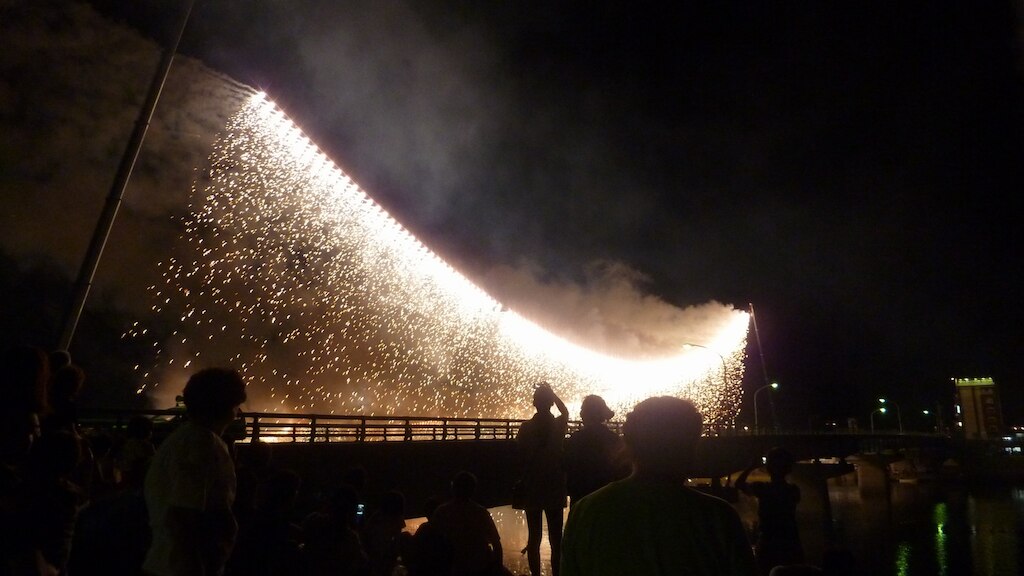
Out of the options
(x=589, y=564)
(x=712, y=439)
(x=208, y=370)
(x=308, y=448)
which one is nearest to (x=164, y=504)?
(x=208, y=370)

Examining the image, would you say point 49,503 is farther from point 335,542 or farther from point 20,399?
point 335,542

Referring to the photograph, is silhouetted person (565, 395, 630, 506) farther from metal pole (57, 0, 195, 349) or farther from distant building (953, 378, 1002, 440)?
distant building (953, 378, 1002, 440)

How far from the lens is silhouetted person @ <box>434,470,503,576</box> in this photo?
18.3 feet

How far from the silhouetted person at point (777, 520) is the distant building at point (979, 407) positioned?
150066mm

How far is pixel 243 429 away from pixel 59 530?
13457mm

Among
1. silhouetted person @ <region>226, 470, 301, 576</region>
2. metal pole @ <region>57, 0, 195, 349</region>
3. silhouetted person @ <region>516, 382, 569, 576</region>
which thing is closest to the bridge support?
silhouetted person @ <region>516, 382, 569, 576</region>

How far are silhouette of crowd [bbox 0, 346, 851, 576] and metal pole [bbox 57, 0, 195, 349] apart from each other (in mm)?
2960

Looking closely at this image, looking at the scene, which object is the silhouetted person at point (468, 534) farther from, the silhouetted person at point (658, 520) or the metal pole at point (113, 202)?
the metal pole at point (113, 202)

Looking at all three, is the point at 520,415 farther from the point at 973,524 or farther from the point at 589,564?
the point at 589,564

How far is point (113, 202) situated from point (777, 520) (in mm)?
9996

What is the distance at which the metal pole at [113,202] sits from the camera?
9.49 metres

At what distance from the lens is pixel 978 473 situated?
88500mm

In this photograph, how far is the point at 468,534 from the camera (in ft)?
18.5

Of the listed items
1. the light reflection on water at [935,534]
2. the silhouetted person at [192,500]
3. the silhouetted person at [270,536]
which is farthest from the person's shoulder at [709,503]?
the light reflection on water at [935,534]
